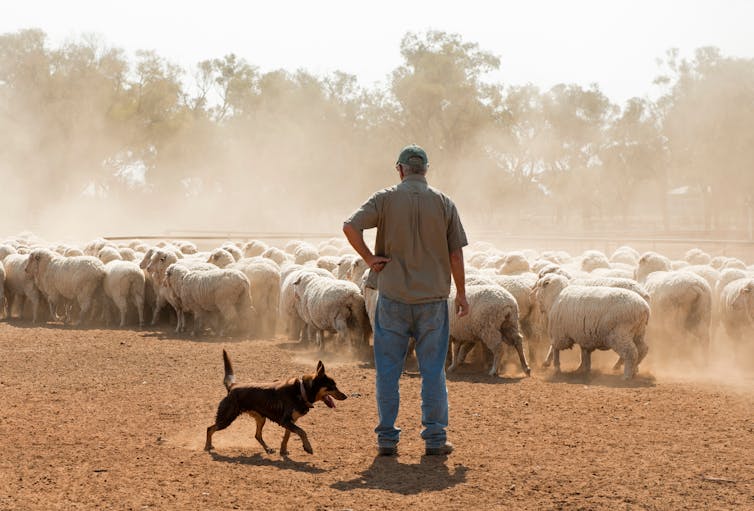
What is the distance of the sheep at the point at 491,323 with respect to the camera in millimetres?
11516

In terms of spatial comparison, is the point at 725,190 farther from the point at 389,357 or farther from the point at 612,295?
the point at 389,357

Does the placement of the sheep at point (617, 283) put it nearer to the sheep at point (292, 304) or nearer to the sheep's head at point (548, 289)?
the sheep's head at point (548, 289)

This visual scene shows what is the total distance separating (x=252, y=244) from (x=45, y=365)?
1091 cm

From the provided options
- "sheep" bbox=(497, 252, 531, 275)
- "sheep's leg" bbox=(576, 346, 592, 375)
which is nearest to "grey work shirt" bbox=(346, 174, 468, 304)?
"sheep's leg" bbox=(576, 346, 592, 375)

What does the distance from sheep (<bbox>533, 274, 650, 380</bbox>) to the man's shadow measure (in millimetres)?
4775

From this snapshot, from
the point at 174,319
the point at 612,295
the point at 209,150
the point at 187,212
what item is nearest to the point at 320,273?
the point at 174,319

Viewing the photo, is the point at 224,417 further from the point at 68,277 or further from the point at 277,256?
the point at 277,256

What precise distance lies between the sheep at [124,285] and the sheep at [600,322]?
350 inches

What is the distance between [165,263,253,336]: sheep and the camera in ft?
52.1

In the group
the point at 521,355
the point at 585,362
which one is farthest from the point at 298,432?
the point at 585,362

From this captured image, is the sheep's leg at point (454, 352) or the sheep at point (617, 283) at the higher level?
the sheep at point (617, 283)

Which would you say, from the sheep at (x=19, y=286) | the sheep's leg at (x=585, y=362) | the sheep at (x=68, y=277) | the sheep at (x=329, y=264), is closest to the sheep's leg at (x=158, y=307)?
the sheep at (x=68, y=277)

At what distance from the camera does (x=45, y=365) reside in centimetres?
1226

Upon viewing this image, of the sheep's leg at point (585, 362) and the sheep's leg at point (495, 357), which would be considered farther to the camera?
the sheep's leg at point (585, 362)
